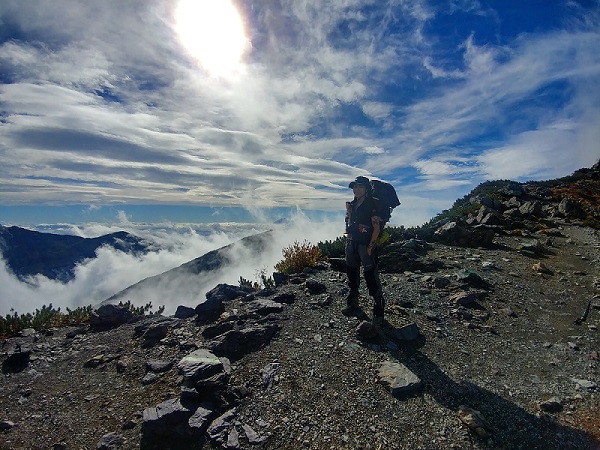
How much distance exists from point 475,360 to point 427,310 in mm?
2218

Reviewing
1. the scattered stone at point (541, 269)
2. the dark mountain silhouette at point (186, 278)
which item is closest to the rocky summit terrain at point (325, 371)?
the scattered stone at point (541, 269)

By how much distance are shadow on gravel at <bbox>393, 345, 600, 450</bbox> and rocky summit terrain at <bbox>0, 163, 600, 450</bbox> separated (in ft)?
0.08

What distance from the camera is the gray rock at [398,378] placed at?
5691 mm

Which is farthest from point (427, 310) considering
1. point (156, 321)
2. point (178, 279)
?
point (178, 279)

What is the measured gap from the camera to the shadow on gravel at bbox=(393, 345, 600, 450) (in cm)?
464

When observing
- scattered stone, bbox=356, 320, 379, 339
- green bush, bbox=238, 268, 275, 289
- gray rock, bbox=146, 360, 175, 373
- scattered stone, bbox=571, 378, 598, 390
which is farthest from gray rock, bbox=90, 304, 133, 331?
scattered stone, bbox=571, 378, 598, 390

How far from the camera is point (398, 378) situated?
5.94 metres

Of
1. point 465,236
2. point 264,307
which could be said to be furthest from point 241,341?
point 465,236

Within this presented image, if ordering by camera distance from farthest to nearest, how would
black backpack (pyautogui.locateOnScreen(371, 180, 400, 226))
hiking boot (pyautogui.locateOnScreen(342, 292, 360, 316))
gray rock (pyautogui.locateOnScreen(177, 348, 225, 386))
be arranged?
1. hiking boot (pyautogui.locateOnScreen(342, 292, 360, 316))
2. black backpack (pyautogui.locateOnScreen(371, 180, 400, 226))
3. gray rock (pyautogui.locateOnScreen(177, 348, 225, 386))

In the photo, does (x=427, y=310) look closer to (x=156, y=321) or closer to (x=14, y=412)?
(x=156, y=321)

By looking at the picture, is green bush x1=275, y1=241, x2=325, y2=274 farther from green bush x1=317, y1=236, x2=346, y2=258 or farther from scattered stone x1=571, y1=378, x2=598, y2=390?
scattered stone x1=571, y1=378, x2=598, y2=390

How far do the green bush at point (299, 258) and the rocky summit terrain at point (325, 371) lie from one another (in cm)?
100

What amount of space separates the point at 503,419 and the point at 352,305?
163 inches

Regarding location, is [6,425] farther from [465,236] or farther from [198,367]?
[465,236]
